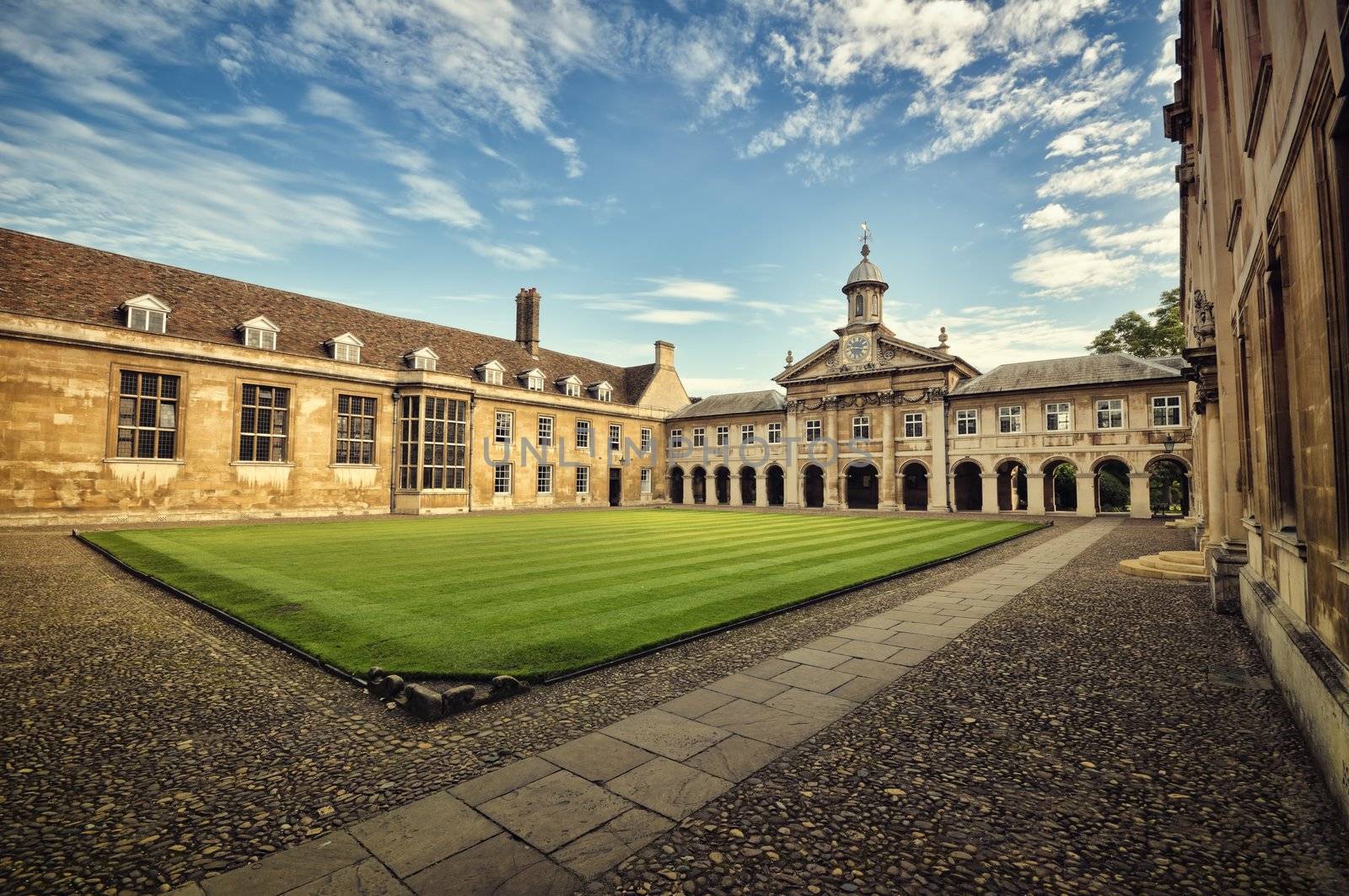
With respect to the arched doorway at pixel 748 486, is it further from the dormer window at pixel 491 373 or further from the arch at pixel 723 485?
the dormer window at pixel 491 373

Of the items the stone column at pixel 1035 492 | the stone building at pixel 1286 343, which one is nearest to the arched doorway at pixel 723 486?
the stone column at pixel 1035 492

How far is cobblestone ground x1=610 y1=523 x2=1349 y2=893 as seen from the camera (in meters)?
3.00

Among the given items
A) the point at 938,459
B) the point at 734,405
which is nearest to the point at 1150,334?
the point at 938,459

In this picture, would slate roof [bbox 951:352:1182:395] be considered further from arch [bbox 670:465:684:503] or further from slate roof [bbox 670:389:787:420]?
arch [bbox 670:465:684:503]

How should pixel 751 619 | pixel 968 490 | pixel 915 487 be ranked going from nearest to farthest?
1. pixel 751 619
2. pixel 968 490
3. pixel 915 487

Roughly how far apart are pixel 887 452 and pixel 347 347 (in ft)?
102

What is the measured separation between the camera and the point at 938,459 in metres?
36.5

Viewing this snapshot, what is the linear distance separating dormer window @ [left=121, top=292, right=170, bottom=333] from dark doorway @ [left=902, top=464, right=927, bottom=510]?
3955cm

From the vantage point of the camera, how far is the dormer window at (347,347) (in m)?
30.6

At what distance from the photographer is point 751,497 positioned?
46.5m

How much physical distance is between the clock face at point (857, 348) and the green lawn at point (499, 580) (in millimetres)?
20022

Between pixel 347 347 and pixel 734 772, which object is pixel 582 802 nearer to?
pixel 734 772

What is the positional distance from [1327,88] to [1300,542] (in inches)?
141

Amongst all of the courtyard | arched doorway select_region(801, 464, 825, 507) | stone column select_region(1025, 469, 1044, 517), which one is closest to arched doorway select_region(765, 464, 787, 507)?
arched doorway select_region(801, 464, 825, 507)
